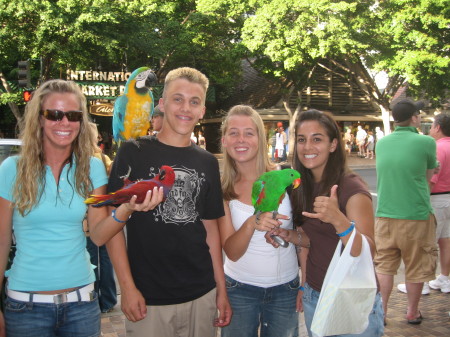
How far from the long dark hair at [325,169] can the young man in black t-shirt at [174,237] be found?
0.52 metres

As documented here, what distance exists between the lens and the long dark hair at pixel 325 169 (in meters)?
2.32

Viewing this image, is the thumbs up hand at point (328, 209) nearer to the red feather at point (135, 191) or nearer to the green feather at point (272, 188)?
the green feather at point (272, 188)

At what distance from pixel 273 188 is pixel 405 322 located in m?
2.66

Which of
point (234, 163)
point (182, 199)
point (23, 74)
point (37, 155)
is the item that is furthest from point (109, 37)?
point (182, 199)

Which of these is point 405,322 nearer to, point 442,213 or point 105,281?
point 442,213

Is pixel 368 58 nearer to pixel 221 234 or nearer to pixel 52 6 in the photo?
pixel 52 6

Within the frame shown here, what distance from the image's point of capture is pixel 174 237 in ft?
7.07

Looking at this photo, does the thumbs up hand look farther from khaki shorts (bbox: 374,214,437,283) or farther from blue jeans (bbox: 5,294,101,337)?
khaki shorts (bbox: 374,214,437,283)

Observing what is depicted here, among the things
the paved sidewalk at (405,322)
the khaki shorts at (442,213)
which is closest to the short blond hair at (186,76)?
the paved sidewalk at (405,322)

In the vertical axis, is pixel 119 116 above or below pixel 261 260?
above

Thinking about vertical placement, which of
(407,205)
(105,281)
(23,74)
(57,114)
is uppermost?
(23,74)

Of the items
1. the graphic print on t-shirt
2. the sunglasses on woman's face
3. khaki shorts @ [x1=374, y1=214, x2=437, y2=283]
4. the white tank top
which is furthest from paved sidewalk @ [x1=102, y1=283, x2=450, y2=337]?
the sunglasses on woman's face

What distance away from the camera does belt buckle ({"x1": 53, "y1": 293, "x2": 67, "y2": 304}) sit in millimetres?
1993

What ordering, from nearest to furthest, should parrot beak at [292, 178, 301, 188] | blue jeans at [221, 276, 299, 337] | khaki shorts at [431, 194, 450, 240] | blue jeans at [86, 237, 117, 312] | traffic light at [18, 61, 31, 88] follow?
parrot beak at [292, 178, 301, 188] → blue jeans at [221, 276, 299, 337] → blue jeans at [86, 237, 117, 312] → khaki shorts at [431, 194, 450, 240] → traffic light at [18, 61, 31, 88]
